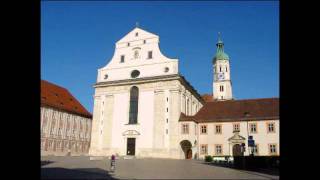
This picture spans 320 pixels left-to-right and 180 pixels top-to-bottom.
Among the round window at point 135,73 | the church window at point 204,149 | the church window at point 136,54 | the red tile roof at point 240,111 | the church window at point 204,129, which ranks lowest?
the church window at point 204,149

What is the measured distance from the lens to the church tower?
288 ft

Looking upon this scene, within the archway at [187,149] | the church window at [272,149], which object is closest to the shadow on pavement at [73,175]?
the archway at [187,149]

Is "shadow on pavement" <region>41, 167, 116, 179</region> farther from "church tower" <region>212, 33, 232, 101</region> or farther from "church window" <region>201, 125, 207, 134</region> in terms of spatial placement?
"church tower" <region>212, 33, 232, 101</region>

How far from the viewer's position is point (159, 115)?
46.7 meters

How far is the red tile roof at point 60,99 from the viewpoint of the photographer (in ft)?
180

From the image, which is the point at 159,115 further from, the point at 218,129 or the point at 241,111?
the point at 241,111

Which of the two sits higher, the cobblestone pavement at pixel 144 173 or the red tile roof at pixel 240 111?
the red tile roof at pixel 240 111

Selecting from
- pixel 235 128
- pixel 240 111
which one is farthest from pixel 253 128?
pixel 240 111

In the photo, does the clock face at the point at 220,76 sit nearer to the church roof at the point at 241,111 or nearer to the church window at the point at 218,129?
the church roof at the point at 241,111

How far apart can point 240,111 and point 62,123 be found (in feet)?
93.9

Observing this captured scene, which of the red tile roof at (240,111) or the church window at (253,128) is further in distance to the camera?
the red tile roof at (240,111)

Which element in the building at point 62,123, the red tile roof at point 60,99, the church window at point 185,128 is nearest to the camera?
the church window at point 185,128
